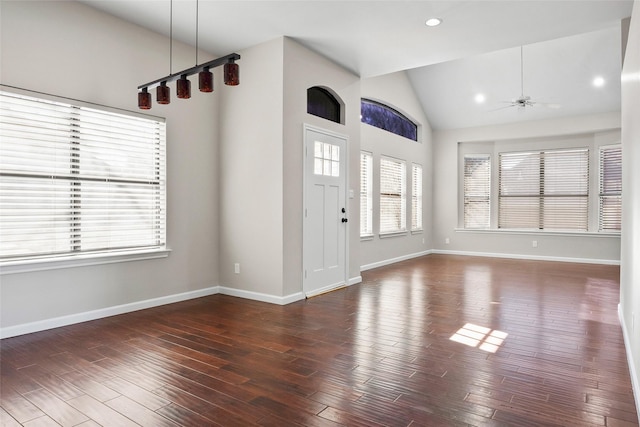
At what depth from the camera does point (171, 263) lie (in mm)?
4602

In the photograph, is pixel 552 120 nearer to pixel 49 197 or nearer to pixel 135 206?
pixel 135 206

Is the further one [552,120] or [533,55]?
[552,120]

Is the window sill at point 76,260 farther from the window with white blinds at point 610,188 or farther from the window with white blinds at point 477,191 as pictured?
the window with white blinds at point 610,188

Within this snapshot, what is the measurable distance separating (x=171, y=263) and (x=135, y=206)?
78 cm

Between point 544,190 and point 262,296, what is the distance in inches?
275

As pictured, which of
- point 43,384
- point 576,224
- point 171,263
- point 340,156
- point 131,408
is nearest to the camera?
point 131,408

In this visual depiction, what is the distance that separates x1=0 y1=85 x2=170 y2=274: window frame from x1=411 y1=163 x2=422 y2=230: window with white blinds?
18.6 ft

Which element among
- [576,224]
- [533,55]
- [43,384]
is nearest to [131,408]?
[43,384]

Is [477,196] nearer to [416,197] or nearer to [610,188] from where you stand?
[416,197]

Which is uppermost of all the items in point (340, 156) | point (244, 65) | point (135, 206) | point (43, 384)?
point (244, 65)

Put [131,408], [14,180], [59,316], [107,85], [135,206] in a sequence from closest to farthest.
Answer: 1. [131,408]
2. [14,180]
3. [59,316]
4. [107,85]
5. [135,206]

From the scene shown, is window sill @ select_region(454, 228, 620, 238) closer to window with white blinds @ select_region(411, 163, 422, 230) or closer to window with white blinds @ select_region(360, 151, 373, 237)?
window with white blinds @ select_region(411, 163, 422, 230)

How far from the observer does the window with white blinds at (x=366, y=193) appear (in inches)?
277

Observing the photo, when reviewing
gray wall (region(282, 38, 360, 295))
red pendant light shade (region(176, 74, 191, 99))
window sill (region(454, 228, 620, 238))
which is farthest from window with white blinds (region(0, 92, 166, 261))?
Result: window sill (region(454, 228, 620, 238))
